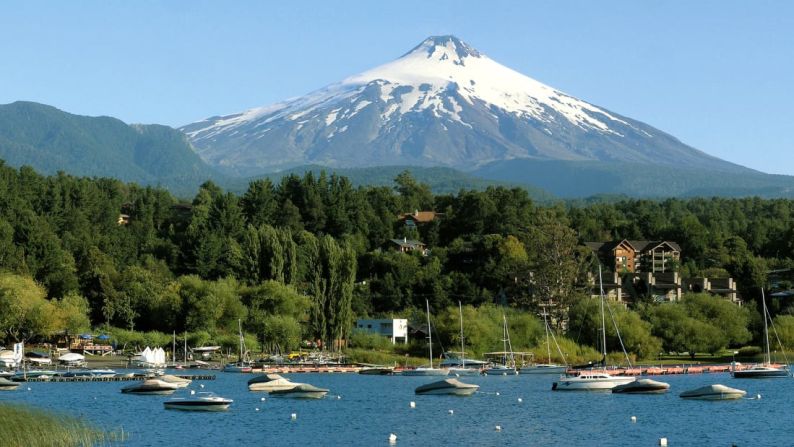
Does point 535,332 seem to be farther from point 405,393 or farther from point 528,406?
point 528,406

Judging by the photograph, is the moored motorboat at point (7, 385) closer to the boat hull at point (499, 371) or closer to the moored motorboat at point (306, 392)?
the moored motorboat at point (306, 392)

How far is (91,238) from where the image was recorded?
10669cm

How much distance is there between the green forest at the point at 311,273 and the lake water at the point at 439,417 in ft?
74.4

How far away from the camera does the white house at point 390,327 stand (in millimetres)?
102250

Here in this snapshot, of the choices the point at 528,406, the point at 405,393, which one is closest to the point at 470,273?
the point at 405,393

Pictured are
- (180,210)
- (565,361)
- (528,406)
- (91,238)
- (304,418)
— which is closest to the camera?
(304,418)

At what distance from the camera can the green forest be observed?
94875mm

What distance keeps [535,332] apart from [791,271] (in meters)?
31.6

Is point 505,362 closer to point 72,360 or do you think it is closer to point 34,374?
point 72,360

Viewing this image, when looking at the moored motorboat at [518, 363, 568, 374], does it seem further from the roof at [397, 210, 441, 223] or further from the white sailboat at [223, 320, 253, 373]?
the roof at [397, 210, 441, 223]

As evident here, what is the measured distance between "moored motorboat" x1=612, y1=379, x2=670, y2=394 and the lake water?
937 millimetres

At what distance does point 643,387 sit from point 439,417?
1512 cm

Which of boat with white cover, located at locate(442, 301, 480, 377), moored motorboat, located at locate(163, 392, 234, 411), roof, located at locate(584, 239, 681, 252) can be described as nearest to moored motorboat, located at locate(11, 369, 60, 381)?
moored motorboat, located at locate(163, 392, 234, 411)

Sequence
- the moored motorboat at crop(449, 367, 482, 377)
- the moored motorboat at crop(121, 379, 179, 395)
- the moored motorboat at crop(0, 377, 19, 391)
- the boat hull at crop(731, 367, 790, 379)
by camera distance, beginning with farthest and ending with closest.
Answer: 1. the moored motorboat at crop(449, 367, 482, 377)
2. the boat hull at crop(731, 367, 790, 379)
3. the moored motorboat at crop(0, 377, 19, 391)
4. the moored motorboat at crop(121, 379, 179, 395)
